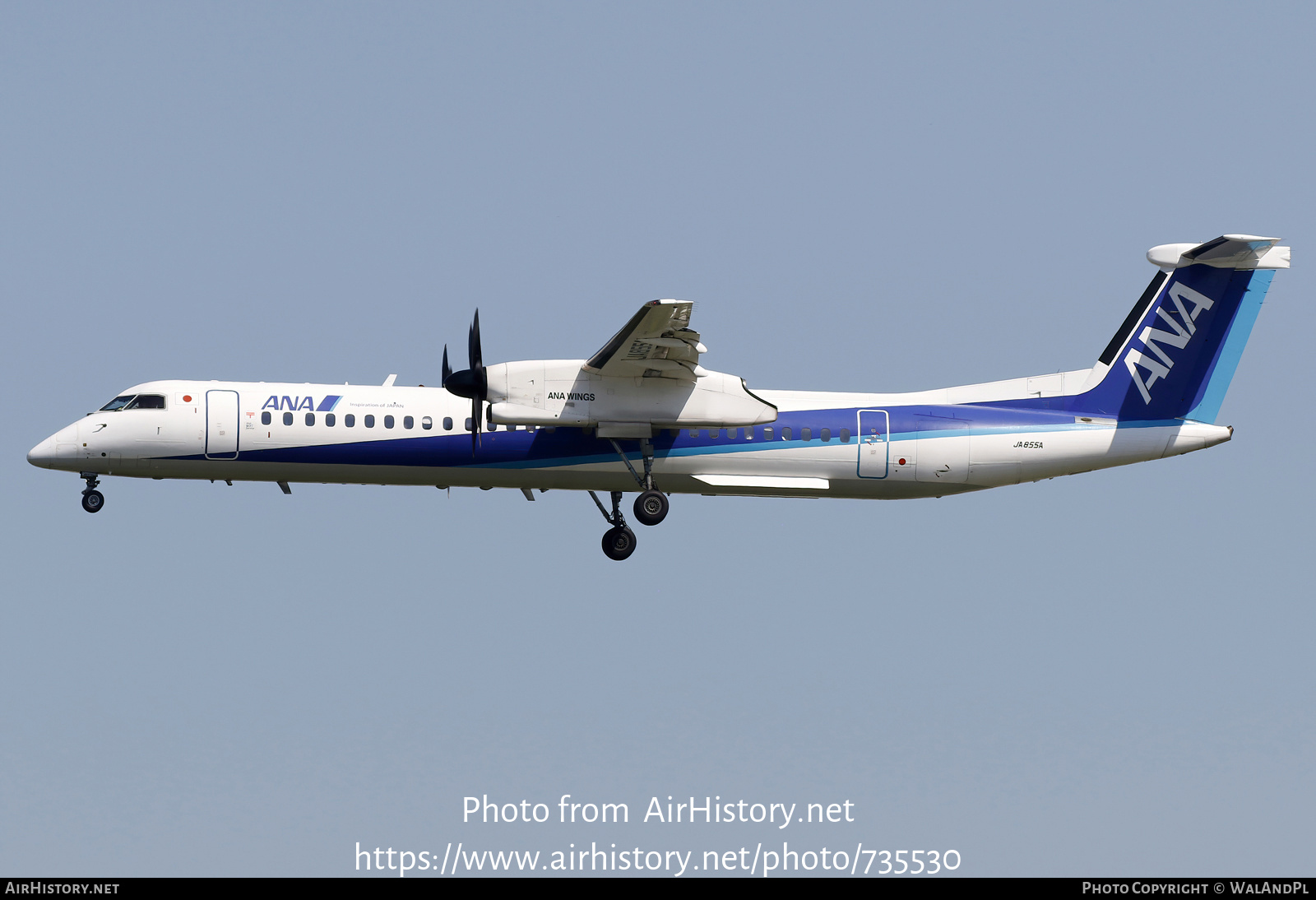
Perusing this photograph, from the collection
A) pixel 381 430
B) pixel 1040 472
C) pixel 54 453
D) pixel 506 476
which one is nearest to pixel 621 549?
pixel 506 476

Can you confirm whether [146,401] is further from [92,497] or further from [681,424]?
[681,424]

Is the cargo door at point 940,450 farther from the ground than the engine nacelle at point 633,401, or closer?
closer

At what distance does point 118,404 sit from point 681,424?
27.6ft

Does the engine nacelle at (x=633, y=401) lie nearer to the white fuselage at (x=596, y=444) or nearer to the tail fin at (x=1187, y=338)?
the white fuselage at (x=596, y=444)

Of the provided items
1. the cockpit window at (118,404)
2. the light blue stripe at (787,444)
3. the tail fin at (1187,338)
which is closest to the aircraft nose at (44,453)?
the cockpit window at (118,404)

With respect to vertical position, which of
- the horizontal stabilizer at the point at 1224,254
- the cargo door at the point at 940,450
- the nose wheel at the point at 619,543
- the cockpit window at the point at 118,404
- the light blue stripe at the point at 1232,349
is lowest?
A: the nose wheel at the point at 619,543

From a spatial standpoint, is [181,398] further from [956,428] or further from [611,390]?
[956,428]

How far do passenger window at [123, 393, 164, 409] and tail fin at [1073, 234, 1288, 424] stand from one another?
14166mm

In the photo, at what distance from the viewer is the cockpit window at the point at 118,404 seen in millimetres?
23281

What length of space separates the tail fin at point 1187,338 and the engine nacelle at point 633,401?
5.88m

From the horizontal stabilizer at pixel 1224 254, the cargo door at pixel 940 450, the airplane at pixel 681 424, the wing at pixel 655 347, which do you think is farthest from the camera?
the horizontal stabilizer at pixel 1224 254

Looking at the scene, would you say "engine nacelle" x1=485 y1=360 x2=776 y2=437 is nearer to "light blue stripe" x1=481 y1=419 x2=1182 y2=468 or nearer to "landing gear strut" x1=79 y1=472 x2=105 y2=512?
"light blue stripe" x1=481 y1=419 x2=1182 y2=468

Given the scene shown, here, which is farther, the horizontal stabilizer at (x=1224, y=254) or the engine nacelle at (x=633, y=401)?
the horizontal stabilizer at (x=1224, y=254)

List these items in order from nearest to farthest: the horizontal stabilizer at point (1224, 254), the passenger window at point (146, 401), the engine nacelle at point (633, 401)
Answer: the engine nacelle at point (633, 401), the passenger window at point (146, 401), the horizontal stabilizer at point (1224, 254)
